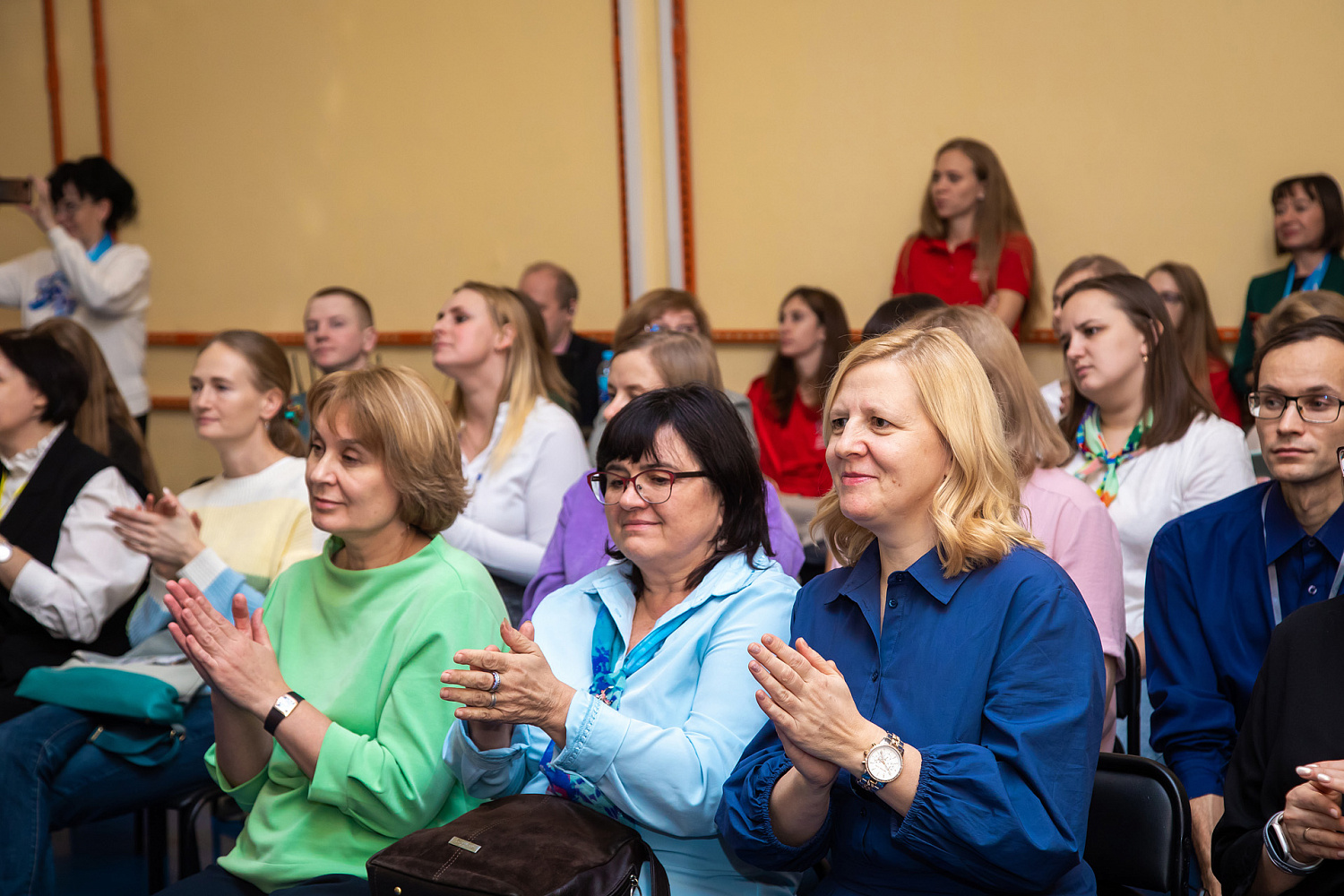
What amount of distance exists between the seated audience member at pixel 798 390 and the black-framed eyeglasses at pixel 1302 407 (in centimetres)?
229

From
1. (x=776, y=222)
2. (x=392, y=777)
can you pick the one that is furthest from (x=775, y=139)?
(x=392, y=777)

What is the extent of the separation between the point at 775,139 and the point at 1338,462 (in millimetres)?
3353

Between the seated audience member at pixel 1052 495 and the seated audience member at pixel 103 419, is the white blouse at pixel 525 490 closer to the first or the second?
the seated audience member at pixel 103 419

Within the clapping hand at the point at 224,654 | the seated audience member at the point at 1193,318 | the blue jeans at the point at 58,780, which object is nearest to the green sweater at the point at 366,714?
the clapping hand at the point at 224,654

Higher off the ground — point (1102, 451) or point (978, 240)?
point (978, 240)

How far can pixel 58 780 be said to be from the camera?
2504mm

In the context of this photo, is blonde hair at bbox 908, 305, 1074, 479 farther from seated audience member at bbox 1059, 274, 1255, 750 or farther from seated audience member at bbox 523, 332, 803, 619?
seated audience member at bbox 1059, 274, 1255, 750

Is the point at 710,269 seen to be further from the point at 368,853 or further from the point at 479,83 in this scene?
the point at 368,853

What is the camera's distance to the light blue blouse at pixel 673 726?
166 centimetres

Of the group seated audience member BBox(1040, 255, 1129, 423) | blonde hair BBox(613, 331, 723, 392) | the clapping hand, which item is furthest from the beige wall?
the clapping hand

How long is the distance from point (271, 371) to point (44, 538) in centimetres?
69

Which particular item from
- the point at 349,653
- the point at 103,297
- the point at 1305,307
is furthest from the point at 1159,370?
the point at 103,297

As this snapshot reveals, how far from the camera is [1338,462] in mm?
1982

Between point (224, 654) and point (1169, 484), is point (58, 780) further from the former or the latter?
point (1169, 484)
